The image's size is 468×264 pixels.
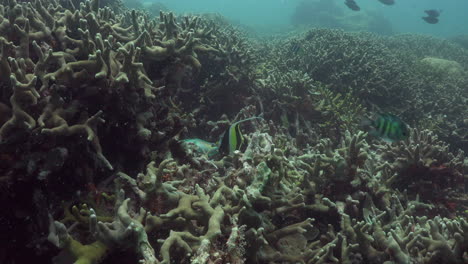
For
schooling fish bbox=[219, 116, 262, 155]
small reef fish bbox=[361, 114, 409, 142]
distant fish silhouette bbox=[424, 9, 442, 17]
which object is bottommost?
schooling fish bbox=[219, 116, 262, 155]

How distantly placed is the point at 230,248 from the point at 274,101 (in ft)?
13.7

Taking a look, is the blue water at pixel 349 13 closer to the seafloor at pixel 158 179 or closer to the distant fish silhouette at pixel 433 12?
the distant fish silhouette at pixel 433 12

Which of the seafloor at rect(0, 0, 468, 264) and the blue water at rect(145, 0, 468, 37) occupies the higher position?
the blue water at rect(145, 0, 468, 37)

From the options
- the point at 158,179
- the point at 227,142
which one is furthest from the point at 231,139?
the point at 158,179

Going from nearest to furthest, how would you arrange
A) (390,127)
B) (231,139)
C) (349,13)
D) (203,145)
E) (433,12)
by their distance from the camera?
1. (231,139)
2. (203,145)
3. (390,127)
4. (433,12)
5. (349,13)

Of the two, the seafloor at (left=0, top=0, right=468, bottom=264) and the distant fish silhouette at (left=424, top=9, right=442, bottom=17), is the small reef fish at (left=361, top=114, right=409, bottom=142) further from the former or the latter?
the distant fish silhouette at (left=424, top=9, right=442, bottom=17)

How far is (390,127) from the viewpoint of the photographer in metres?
3.89

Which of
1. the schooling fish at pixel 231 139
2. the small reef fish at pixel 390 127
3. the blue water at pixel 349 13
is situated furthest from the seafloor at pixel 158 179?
the blue water at pixel 349 13

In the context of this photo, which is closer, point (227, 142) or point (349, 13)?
point (227, 142)

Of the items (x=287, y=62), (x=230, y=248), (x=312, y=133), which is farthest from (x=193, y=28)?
(x=287, y=62)

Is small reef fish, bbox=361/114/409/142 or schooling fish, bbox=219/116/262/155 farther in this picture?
small reef fish, bbox=361/114/409/142

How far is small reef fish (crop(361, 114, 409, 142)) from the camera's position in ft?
12.7

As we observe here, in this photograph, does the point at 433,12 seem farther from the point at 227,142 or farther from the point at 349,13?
the point at 349,13

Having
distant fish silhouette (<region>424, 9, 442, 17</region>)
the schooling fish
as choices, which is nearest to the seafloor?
the schooling fish
